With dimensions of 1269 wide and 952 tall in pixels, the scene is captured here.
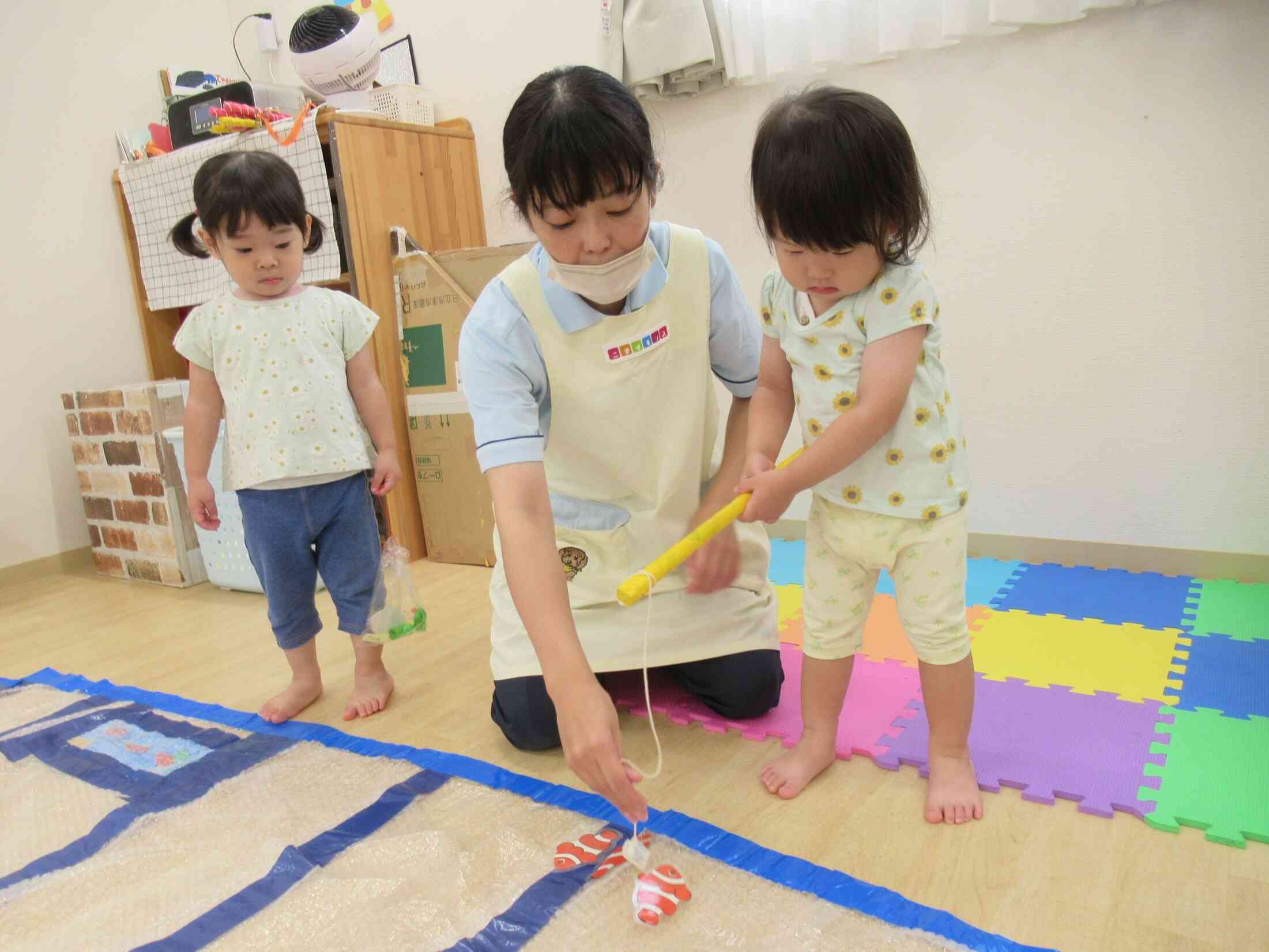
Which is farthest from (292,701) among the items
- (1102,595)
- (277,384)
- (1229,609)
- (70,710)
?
(1229,609)

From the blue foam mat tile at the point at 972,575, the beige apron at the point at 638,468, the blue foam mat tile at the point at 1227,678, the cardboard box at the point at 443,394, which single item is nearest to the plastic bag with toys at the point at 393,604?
the beige apron at the point at 638,468

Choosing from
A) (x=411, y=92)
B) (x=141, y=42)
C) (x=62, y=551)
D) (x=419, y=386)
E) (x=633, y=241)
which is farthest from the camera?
(x=141, y=42)

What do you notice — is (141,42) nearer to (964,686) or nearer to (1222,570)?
(964,686)

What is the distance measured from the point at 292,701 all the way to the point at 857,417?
95 centimetres

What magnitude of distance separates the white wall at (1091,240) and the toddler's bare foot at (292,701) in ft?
4.15

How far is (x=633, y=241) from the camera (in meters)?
0.92

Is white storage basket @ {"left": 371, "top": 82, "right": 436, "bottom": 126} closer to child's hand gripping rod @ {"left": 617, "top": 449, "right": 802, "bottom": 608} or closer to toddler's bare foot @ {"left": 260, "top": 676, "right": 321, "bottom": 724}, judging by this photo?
toddler's bare foot @ {"left": 260, "top": 676, "right": 321, "bottom": 724}

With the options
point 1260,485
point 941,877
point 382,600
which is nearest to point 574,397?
point 382,600

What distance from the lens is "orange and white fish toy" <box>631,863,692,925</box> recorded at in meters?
0.79

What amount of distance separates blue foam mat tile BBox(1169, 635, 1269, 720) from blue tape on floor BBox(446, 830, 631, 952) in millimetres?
794

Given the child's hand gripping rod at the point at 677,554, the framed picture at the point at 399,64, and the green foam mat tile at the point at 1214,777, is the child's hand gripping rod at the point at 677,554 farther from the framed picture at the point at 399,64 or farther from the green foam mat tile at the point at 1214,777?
the framed picture at the point at 399,64

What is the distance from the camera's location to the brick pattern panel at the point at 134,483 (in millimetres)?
2066

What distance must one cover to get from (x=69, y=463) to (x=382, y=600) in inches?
60.1

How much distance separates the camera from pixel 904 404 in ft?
2.93
